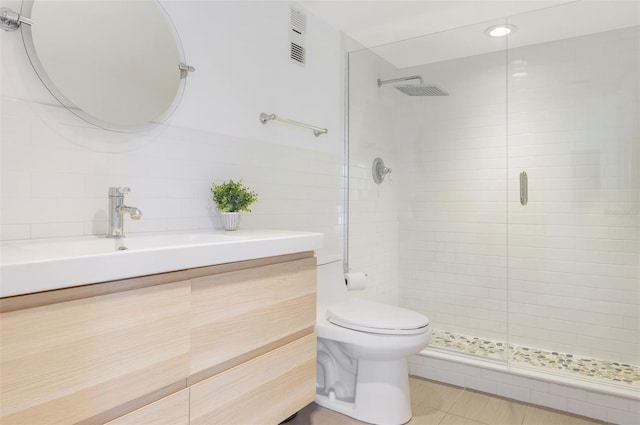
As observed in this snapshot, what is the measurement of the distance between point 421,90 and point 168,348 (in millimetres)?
2432

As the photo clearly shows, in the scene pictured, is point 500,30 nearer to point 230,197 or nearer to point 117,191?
point 230,197

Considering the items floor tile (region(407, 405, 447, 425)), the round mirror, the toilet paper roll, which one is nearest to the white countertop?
the round mirror

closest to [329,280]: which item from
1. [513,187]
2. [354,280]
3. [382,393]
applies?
[354,280]

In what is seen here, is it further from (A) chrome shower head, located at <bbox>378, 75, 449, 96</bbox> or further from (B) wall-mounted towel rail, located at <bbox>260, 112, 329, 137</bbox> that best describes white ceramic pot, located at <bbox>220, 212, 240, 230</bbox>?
(A) chrome shower head, located at <bbox>378, 75, 449, 96</bbox>

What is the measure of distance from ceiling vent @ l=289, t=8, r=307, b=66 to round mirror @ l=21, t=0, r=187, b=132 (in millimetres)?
827

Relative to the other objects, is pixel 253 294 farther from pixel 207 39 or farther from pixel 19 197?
pixel 207 39

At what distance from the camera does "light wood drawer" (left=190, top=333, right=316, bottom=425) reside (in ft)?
3.90

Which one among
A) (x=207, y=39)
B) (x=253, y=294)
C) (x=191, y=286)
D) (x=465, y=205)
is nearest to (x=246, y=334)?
(x=253, y=294)

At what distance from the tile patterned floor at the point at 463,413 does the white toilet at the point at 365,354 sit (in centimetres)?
8

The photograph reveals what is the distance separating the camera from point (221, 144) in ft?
6.20

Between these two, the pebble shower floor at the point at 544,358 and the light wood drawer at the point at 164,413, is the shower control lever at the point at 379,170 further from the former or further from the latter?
the light wood drawer at the point at 164,413

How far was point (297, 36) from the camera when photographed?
238 centimetres

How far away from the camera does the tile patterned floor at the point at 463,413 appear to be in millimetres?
1974

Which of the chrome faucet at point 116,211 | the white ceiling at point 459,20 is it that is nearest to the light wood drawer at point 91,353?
the chrome faucet at point 116,211
